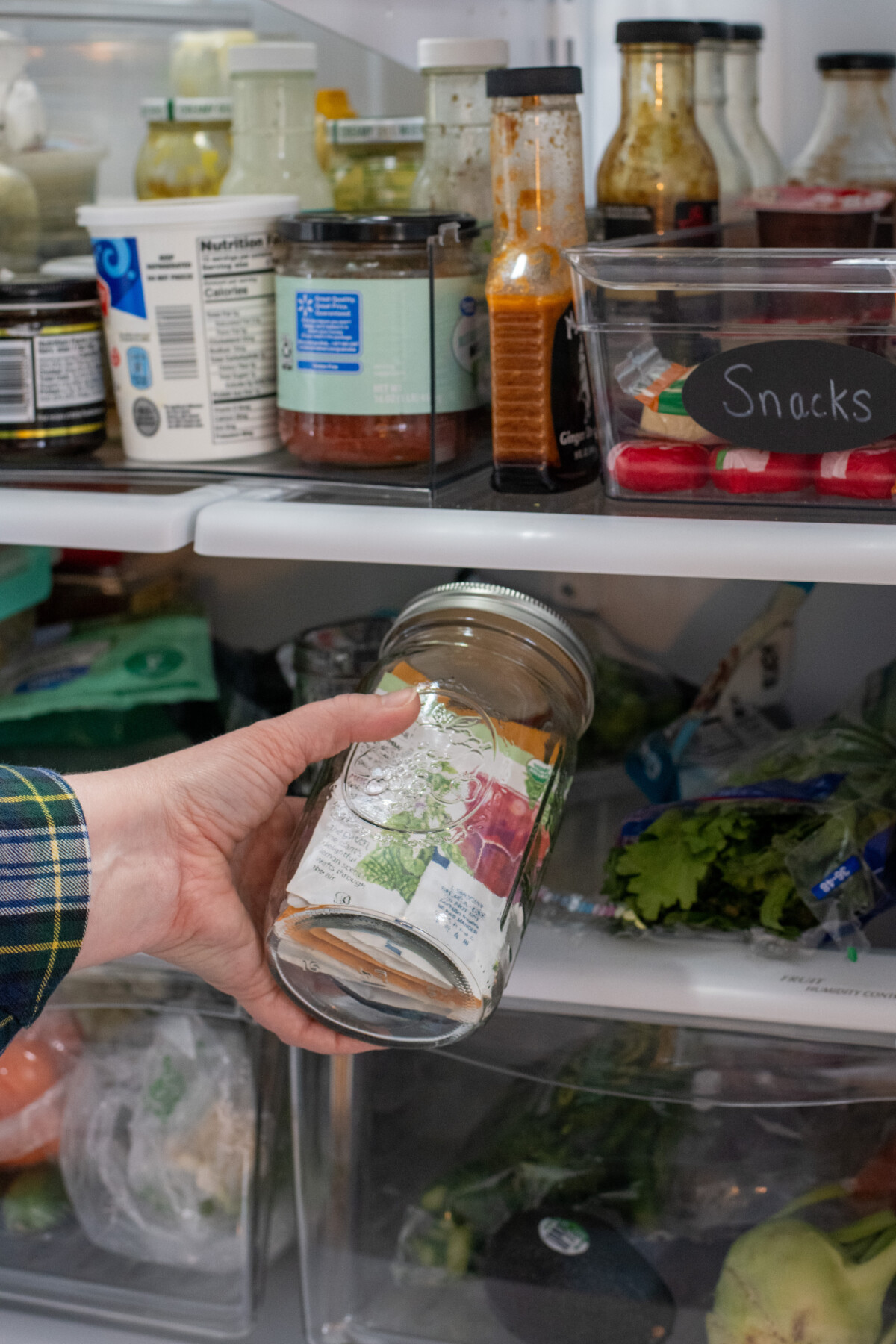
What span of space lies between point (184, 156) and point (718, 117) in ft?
1.46

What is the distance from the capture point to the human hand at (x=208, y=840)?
2.40ft

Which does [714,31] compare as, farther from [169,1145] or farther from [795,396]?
[169,1145]

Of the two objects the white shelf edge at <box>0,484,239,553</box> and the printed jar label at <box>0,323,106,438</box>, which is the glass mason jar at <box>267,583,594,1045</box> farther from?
the printed jar label at <box>0,323,106,438</box>

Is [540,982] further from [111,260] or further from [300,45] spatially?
[300,45]

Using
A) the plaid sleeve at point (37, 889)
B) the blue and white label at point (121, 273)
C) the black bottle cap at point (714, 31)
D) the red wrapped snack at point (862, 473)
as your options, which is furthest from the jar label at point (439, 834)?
the black bottle cap at point (714, 31)

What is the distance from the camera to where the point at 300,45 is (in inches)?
37.1

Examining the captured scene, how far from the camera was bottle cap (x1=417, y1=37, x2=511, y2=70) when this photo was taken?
0.90 meters

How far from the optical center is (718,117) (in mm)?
1065

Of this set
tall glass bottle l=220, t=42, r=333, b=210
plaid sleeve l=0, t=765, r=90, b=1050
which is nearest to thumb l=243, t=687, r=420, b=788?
plaid sleeve l=0, t=765, r=90, b=1050

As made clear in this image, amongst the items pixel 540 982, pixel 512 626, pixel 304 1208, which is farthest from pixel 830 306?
pixel 304 1208

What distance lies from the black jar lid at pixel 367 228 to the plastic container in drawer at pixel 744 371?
4.0 inches

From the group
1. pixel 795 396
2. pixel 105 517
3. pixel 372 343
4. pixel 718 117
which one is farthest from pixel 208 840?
pixel 718 117

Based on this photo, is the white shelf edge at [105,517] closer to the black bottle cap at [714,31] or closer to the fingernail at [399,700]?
the fingernail at [399,700]

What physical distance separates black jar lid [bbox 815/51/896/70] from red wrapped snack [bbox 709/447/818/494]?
494 millimetres
